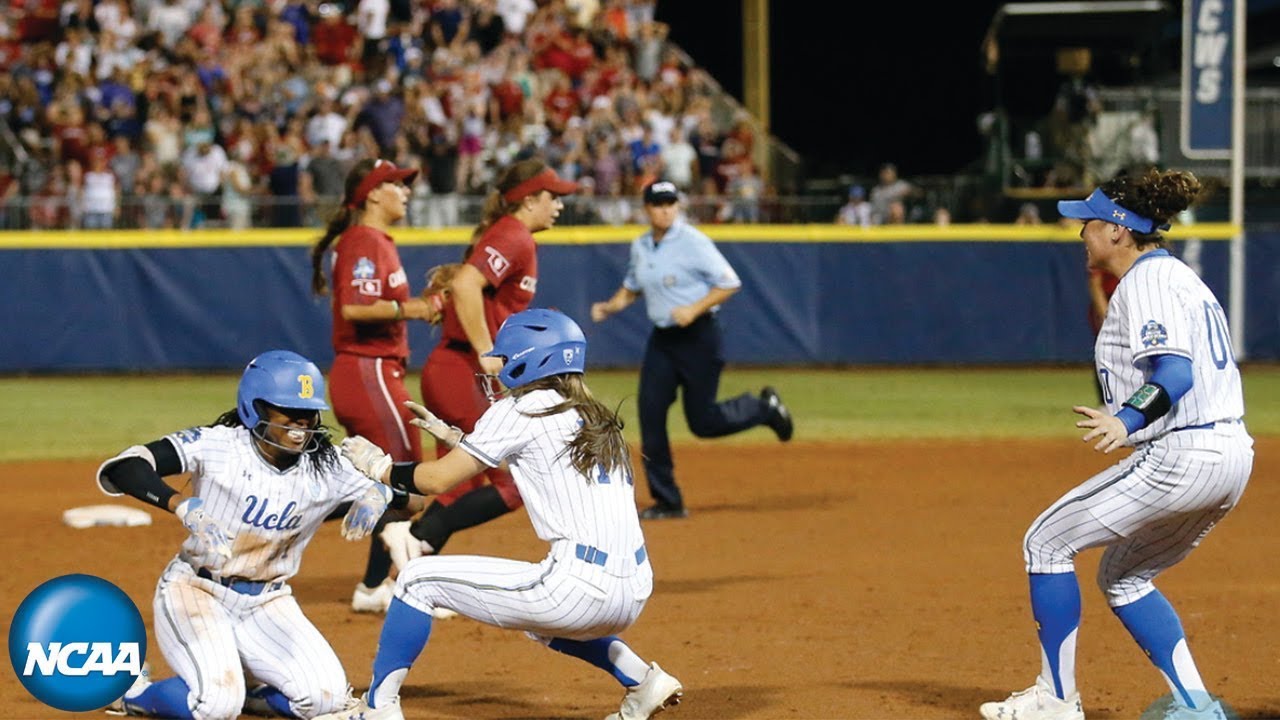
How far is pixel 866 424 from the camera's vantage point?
15.0m

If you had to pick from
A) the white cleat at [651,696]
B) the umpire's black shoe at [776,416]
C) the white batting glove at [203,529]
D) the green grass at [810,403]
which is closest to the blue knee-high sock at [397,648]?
the white batting glove at [203,529]

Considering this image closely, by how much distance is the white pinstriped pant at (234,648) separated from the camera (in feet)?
18.3

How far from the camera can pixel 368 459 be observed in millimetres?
5367

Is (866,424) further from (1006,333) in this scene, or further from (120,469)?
(120,469)

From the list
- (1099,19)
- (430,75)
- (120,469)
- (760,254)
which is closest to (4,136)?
(430,75)

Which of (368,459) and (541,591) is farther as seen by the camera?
(368,459)

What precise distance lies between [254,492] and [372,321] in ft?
6.55

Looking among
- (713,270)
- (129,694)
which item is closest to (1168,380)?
(129,694)

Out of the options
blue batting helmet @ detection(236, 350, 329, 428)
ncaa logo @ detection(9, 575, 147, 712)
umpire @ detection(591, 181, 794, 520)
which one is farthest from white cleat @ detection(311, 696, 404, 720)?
umpire @ detection(591, 181, 794, 520)

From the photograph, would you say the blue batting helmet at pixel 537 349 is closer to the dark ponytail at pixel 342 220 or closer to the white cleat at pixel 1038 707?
the white cleat at pixel 1038 707

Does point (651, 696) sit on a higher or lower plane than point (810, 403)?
higher

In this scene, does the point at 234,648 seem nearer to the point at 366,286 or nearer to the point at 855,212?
the point at 366,286

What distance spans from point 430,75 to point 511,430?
18.3m

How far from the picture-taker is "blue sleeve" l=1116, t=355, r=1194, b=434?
501 cm
